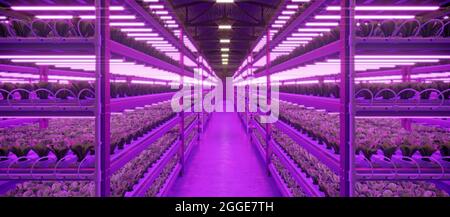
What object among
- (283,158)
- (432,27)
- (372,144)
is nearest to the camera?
(432,27)

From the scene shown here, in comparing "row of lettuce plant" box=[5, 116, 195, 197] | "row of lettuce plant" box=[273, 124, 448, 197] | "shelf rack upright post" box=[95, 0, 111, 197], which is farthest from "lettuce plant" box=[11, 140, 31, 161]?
"row of lettuce plant" box=[273, 124, 448, 197]

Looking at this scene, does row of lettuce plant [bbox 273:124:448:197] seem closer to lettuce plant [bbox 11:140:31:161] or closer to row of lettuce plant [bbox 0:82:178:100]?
row of lettuce plant [bbox 0:82:178:100]

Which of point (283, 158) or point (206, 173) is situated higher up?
point (283, 158)

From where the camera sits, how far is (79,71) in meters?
5.39

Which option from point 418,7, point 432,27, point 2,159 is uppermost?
point 418,7

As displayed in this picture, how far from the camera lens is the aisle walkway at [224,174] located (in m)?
4.54

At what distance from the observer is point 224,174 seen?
5.37m

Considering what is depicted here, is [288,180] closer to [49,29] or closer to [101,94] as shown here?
[101,94]

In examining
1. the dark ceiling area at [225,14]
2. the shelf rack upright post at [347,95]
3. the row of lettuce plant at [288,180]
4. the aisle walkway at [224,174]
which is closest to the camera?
the shelf rack upright post at [347,95]

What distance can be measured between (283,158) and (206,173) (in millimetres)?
1660

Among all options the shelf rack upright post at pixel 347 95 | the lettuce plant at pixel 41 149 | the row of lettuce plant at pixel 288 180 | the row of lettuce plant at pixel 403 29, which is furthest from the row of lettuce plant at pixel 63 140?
the row of lettuce plant at pixel 403 29

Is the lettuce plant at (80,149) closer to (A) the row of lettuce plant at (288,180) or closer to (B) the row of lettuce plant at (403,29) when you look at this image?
(B) the row of lettuce plant at (403,29)
